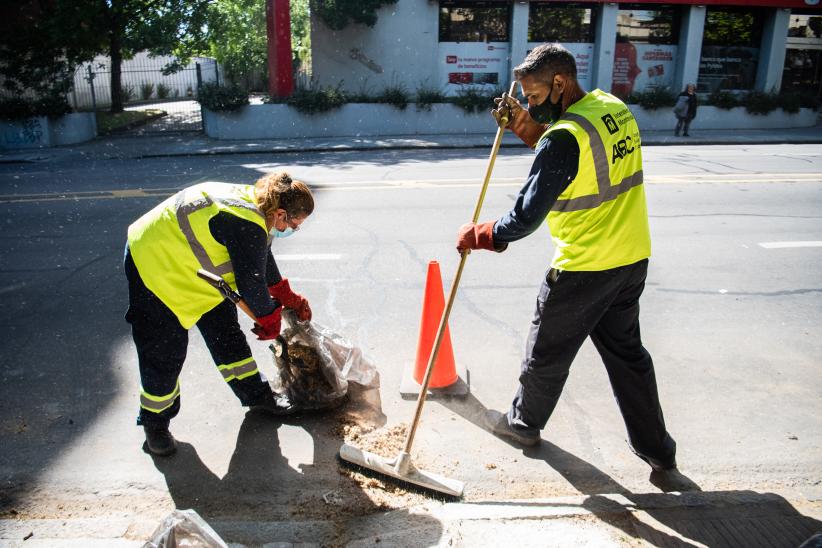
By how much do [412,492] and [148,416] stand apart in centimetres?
141

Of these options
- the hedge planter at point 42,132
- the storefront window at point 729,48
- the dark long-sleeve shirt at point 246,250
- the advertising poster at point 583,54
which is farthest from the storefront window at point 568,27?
the dark long-sleeve shirt at point 246,250

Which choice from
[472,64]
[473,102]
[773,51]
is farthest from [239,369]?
[773,51]

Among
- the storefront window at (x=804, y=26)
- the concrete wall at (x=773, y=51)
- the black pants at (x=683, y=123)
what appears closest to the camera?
the black pants at (x=683, y=123)

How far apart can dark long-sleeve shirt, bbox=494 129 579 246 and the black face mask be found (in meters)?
0.31

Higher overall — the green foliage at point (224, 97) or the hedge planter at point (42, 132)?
the green foliage at point (224, 97)

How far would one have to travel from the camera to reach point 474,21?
21156 mm

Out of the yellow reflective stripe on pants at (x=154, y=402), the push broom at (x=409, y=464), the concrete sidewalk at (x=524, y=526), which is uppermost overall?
the yellow reflective stripe on pants at (x=154, y=402)

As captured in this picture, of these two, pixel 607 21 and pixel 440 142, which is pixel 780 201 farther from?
pixel 607 21

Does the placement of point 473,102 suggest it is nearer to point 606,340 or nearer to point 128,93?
point 128,93

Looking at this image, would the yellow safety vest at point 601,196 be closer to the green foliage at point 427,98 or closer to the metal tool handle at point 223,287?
the metal tool handle at point 223,287

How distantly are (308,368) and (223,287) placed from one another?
33.6 inches

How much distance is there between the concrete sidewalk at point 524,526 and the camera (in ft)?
8.95

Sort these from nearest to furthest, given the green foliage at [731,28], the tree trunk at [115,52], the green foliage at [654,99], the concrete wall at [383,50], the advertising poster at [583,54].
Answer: the tree trunk at [115,52], the green foliage at [654,99], the concrete wall at [383,50], the advertising poster at [583,54], the green foliage at [731,28]

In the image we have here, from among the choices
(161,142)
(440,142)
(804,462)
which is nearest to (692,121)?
(440,142)
